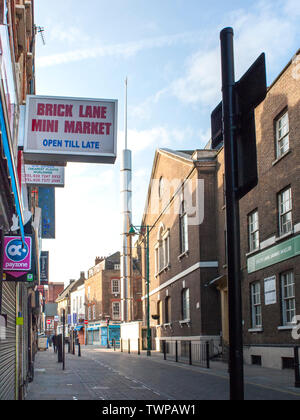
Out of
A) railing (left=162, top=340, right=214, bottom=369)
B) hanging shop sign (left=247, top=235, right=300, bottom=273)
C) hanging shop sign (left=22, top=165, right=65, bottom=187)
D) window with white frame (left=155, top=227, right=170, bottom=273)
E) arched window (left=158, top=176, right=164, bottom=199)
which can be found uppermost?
arched window (left=158, top=176, right=164, bottom=199)

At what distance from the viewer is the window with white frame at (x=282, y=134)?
65.9 feet

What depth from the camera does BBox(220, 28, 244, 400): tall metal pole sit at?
361cm

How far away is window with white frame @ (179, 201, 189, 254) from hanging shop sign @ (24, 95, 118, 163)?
25.7 m

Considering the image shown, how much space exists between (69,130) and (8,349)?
12.5ft

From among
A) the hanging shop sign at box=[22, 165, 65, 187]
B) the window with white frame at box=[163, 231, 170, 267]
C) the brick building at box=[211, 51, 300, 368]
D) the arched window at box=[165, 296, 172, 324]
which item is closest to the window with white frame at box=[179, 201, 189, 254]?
the window with white frame at box=[163, 231, 170, 267]

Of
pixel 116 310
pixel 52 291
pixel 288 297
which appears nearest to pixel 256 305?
pixel 288 297

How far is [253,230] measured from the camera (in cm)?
2362

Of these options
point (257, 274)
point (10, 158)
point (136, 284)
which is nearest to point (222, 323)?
point (257, 274)

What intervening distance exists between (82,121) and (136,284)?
204ft

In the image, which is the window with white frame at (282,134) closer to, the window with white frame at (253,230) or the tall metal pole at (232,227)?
the window with white frame at (253,230)

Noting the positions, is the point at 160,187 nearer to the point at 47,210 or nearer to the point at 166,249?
the point at 166,249

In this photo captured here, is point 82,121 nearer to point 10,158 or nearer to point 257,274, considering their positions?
point 10,158

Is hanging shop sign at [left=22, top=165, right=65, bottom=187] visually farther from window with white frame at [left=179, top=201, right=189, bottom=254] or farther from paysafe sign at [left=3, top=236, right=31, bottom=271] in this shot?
window with white frame at [left=179, top=201, right=189, bottom=254]

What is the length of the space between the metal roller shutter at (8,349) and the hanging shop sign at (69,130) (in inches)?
87.3
